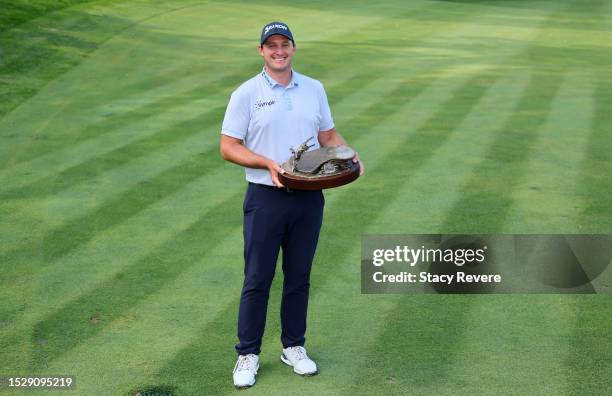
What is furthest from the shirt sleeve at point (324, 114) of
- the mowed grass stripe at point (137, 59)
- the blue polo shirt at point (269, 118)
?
the mowed grass stripe at point (137, 59)

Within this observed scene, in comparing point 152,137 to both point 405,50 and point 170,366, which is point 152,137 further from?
point 405,50

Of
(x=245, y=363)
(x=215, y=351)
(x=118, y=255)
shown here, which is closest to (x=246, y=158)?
(x=245, y=363)

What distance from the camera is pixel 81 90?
14.5 metres

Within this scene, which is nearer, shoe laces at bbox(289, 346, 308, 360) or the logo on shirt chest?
the logo on shirt chest

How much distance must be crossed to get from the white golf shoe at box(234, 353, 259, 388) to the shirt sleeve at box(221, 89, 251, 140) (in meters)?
1.44

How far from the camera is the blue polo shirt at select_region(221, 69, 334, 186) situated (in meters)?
5.54

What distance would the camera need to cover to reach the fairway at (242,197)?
6156 millimetres

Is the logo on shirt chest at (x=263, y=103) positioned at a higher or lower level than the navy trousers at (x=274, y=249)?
higher

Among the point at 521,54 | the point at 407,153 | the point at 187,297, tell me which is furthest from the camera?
the point at 521,54

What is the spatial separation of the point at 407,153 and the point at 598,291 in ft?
13.9

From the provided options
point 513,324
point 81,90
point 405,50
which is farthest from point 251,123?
point 405,50

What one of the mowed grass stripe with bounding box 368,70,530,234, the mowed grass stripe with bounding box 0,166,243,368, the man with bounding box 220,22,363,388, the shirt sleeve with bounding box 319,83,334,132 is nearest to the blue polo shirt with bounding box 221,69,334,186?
the man with bounding box 220,22,363,388

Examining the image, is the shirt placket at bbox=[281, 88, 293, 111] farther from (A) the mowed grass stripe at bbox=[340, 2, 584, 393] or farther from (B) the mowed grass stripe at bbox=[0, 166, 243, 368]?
(B) the mowed grass stripe at bbox=[0, 166, 243, 368]

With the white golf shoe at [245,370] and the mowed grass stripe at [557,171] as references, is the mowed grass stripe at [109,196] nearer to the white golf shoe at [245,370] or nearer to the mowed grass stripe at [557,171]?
the white golf shoe at [245,370]
